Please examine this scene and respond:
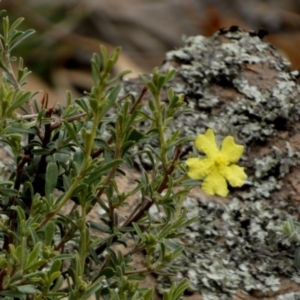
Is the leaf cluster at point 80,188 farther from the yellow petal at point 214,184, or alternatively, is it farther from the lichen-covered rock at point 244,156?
the lichen-covered rock at point 244,156

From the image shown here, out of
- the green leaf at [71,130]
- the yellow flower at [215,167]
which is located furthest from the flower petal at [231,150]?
the green leaf at [71,130]

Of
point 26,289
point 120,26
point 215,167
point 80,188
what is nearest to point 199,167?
point 215,167

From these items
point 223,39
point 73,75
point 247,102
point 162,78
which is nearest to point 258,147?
point 247,102

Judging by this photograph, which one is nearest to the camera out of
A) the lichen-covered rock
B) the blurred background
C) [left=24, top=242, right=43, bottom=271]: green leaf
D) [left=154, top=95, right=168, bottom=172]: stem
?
[left=24, top=242, right=43, bottom=271]: green leaf

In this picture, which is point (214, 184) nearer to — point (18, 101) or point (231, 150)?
point (231, 150)

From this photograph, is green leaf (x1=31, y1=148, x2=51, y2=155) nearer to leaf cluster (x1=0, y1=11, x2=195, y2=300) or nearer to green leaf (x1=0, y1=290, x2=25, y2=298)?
leaf cluster (x1=0, y1=11, x2=195, y2=300)

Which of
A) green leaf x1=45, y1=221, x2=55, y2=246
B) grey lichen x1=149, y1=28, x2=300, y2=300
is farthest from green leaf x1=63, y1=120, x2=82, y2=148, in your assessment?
grey lichen x1=149, y1=28, x2=300, y2=300

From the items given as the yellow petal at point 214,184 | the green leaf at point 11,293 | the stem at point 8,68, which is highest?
the stem at point 8,68
